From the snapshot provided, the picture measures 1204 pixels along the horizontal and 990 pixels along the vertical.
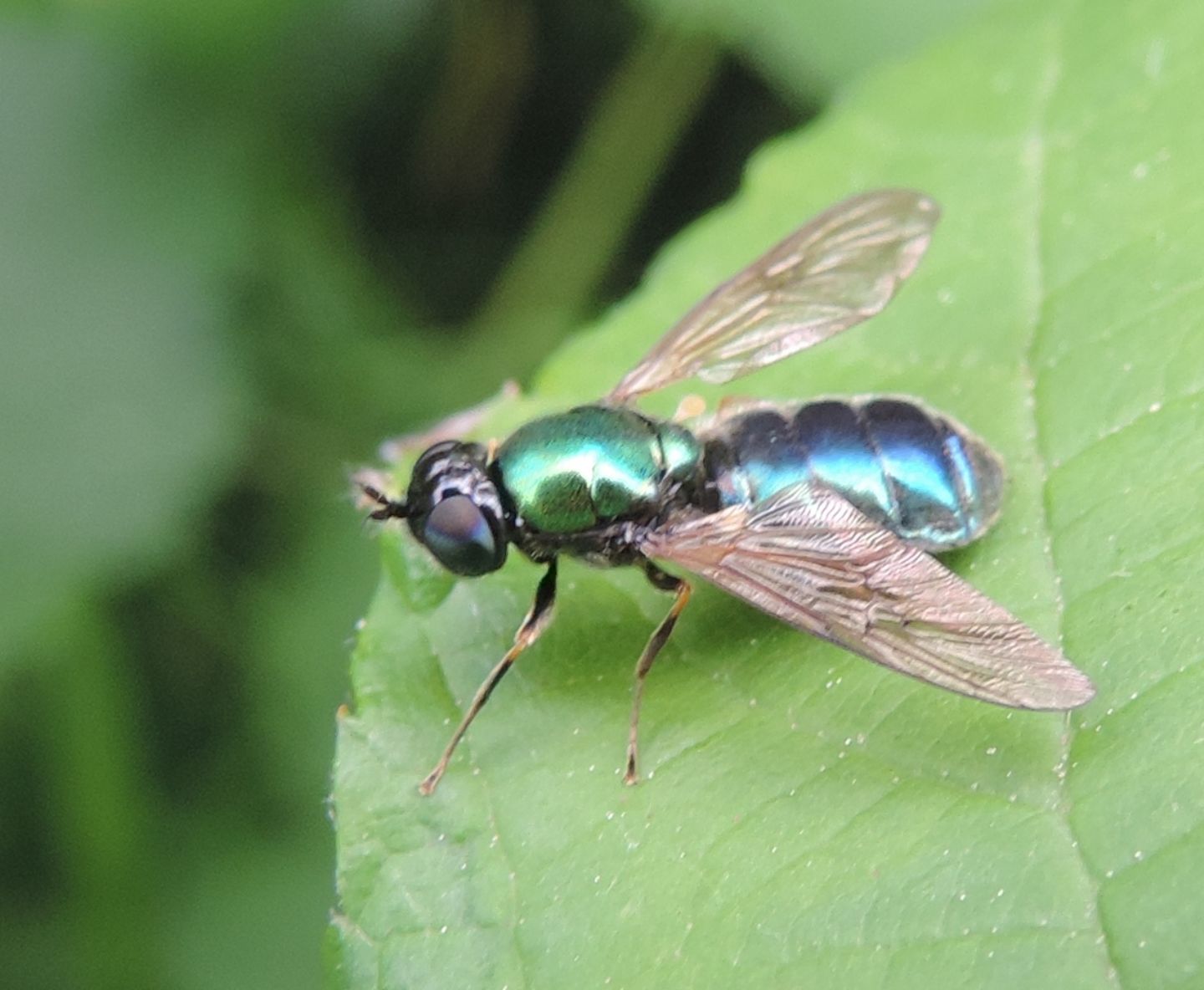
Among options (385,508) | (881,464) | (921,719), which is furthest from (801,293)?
(921,719)

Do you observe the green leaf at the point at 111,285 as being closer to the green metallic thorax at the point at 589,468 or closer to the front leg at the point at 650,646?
the green metallic thorax at the point at 589,468

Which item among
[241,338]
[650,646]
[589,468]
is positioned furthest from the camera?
[241,338]

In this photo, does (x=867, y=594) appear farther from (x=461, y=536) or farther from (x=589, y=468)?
(x=461, y=536)

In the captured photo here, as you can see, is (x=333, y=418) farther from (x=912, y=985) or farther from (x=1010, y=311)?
(x=912, y=985)

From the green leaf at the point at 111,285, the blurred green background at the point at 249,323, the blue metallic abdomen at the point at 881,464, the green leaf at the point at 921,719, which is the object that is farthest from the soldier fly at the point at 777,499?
the green leaf at the point at 111,285

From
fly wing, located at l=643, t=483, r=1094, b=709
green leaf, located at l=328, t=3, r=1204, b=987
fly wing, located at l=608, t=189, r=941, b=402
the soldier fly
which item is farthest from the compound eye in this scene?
fly wing, located at l=608, t=189, r=941, b=402
